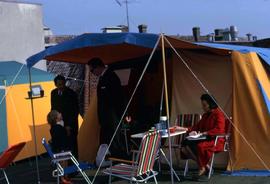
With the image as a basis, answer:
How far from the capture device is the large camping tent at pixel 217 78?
7.09 meters

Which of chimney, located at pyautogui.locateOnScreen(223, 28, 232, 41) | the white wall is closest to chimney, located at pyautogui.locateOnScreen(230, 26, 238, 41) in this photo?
chimney, located at pyautogui.locateOnScreen(223, 28, 232, 41)

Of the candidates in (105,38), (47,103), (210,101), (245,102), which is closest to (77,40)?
(105,38)

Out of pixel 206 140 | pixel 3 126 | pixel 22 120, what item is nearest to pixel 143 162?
pixel 206 140

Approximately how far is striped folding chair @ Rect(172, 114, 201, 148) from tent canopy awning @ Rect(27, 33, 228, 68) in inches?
43.3

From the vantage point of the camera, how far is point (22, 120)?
9906 millimetres

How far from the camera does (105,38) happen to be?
22.2 ft

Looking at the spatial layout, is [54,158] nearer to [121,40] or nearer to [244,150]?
[121,40]

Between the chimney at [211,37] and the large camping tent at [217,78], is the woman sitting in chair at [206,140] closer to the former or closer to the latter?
the large camping tent at [217,78]

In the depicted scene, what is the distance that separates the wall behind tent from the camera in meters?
7.89

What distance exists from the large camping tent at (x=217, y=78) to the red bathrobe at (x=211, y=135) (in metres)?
0.28

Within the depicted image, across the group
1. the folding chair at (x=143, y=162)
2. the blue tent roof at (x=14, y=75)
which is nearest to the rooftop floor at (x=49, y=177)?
the folding chair at (x=143, y=162)

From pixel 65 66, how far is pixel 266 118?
8.55m

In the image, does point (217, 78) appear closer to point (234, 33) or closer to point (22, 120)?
point (22, 120)

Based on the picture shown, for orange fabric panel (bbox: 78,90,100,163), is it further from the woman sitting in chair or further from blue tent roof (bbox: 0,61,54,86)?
Answer: the woman sitting in chair
